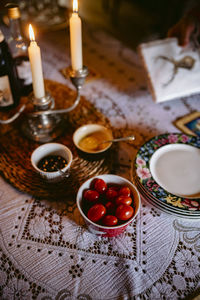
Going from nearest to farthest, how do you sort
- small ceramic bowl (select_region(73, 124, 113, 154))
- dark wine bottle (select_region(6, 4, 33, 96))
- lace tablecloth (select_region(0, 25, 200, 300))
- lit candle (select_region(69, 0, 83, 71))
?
lace tablecloth (select_region(0, 25, 200, 300))
lit candle (select_region(69, 0, 83, 71))
small ceramic bowl (select_region(73, 124, 113, 154))
dark wine bottle (select_region(6, 4, 33, 96))

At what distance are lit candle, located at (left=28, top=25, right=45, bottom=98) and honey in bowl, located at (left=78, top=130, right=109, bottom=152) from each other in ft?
0.60

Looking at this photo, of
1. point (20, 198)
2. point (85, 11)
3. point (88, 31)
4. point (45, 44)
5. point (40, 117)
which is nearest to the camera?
point (20, 198)

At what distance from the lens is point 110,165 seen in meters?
0.75

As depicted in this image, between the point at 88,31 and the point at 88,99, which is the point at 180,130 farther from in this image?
the point at 88,31

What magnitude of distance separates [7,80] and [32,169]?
292 mm

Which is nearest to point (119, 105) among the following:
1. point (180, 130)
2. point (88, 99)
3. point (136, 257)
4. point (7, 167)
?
point (88, 99)

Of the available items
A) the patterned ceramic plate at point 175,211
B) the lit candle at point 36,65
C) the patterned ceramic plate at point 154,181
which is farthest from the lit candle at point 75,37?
the patterned ceramic plate at point 175,211

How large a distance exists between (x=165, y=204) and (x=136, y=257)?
143mm

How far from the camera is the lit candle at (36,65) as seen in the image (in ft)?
2.09

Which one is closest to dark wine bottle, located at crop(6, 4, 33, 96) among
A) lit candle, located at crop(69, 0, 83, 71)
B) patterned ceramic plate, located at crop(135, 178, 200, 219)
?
lit candle, located at crop(69, 0, 83, 71)

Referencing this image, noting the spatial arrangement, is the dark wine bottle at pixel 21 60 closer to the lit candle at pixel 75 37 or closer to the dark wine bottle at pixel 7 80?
the dark wine bottle at pixel 7 80

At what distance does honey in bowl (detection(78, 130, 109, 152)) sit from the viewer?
0.76 meters

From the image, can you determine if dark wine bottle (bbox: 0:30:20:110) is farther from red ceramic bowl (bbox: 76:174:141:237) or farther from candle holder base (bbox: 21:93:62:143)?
red ceramic bowl (bbox: 76:174:141:237)

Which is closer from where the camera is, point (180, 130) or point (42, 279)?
point (42, 279)
